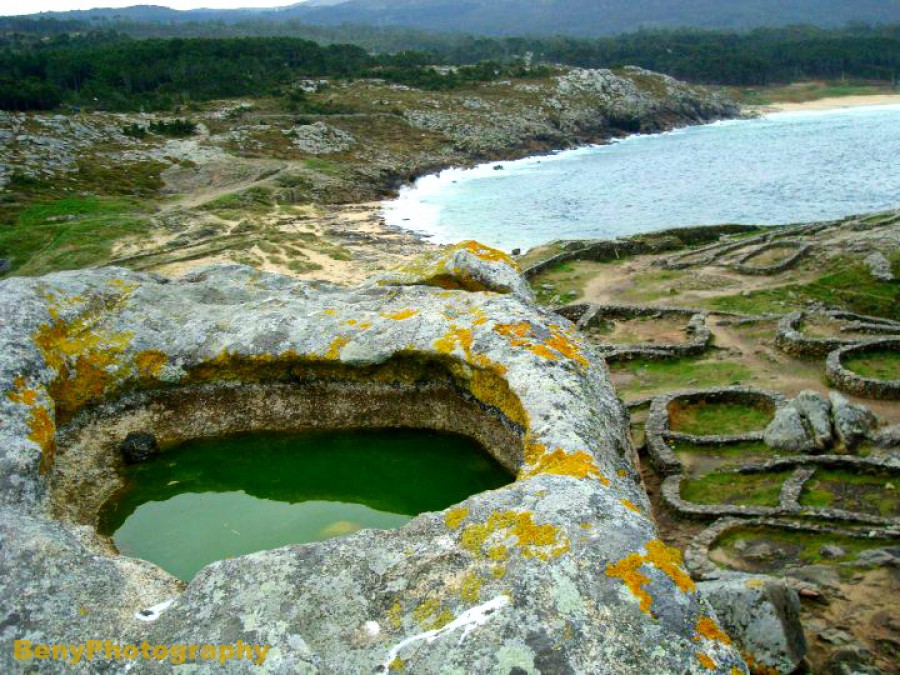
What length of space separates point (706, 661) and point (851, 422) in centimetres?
1215

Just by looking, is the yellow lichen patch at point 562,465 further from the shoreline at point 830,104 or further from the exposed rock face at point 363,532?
the shoreline at point 830,104

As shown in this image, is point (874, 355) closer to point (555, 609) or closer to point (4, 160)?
point (555, 609)

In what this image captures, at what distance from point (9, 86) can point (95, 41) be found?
275 feet

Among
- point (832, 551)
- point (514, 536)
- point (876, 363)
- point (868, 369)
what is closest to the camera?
point (514, 536)

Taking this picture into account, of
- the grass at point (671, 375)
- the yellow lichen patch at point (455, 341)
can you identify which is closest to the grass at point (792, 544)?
the grass at point (671, 375)

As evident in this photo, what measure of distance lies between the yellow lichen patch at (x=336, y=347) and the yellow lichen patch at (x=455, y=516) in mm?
3039

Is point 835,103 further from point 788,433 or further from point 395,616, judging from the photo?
point 395,616

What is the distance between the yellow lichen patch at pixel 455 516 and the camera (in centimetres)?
516

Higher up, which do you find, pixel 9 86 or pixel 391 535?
pixel 9 86

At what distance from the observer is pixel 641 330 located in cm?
2280

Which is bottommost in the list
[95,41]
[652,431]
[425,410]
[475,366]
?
[652,431]

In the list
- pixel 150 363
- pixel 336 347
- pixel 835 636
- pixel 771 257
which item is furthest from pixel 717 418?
pixel 771 257

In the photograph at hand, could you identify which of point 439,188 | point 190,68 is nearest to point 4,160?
point 439,188

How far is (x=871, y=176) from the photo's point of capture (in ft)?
194
